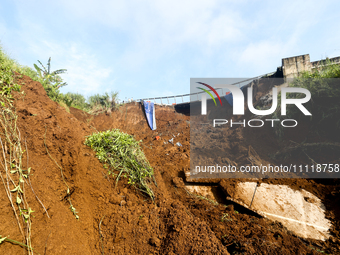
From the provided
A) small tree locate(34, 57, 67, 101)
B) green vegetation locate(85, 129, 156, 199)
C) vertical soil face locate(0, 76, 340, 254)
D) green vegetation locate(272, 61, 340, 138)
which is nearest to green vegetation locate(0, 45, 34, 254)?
vertical soil face locate(0, 76, 340, 254)

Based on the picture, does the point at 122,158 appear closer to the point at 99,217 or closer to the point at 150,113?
the point at 99,217

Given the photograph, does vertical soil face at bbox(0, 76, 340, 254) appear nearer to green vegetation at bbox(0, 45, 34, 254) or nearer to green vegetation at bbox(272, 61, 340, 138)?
green vegetation at bbox(0, 45, 34, 254)

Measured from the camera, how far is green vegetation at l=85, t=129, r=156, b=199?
3.40m

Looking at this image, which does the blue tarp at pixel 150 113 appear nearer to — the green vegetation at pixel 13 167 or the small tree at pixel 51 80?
the small tree at pixel 51 80

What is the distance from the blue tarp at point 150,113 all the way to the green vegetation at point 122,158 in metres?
10.4

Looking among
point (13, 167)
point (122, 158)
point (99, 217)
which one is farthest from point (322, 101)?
point (13, 167)

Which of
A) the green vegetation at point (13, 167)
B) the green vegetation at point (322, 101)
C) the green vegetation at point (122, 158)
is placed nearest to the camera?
the green vegetation at point (13, 167)

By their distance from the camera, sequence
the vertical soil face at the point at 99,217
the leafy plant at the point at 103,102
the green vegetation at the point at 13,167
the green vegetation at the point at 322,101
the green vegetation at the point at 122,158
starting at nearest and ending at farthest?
the green vegetation at the point at 13,167
the vertical soil face at the point at 99,217
the green vegetation at the point at 122,158
the green vegetation at the point at 322,101
the leafy plant at the point at 103,102

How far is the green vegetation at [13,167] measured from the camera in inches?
76.1

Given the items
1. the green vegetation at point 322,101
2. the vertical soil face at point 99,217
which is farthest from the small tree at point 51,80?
the green vegetation at point 322,101

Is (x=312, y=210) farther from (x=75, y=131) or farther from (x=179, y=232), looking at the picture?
(x=75, y=131)

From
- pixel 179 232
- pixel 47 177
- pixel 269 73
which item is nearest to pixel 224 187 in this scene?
pixel 179 232

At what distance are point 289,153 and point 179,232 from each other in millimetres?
6860

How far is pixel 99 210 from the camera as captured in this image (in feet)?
9.23
